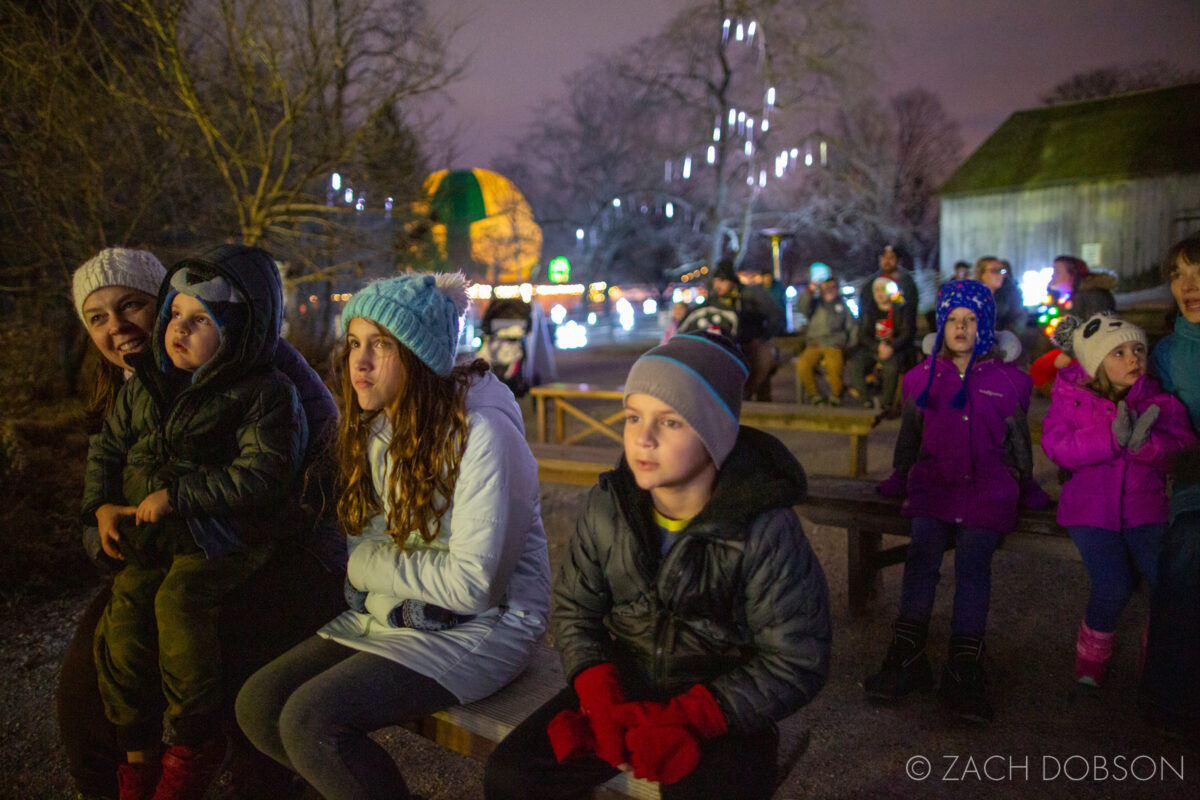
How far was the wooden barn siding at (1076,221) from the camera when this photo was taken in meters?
22.8

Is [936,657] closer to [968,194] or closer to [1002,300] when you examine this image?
[1002,300]

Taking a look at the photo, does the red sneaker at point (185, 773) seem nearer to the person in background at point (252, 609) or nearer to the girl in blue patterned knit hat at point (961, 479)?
the person in background at point (252, 609)

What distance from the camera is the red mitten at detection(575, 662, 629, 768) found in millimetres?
1814

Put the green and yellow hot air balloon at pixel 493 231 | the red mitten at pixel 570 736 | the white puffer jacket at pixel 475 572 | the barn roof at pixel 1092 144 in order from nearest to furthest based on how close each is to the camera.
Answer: the red mitten at pixel 570 736 → the white puffer jacket at pixel 475 572 → the barn roof at pixel 1092 144 → the green and yellow hot air balloon at pixel 493 231

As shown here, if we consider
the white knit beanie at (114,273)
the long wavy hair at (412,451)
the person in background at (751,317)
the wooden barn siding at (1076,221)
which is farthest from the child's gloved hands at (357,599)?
the wooden barn siding at (1076,221)

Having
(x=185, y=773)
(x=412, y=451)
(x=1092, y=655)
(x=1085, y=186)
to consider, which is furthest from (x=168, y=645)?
(x=1085, y=186)

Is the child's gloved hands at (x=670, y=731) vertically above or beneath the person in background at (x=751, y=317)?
beneath

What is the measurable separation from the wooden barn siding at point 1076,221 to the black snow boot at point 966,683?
2479cm

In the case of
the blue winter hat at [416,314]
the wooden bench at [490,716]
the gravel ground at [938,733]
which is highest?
the blue winter hat at [416,314]

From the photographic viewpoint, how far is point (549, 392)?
25.8 ft

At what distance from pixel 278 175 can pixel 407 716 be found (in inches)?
328

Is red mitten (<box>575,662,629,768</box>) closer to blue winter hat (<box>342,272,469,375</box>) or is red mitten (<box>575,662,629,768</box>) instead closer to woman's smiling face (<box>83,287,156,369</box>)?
blue winter hat (<box>342,272,469,375</box>)

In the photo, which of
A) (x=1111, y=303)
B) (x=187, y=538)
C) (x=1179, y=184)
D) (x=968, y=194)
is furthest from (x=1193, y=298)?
(x=968, y=194)

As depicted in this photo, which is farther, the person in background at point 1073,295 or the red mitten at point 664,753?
the person in background at point 1073,295
